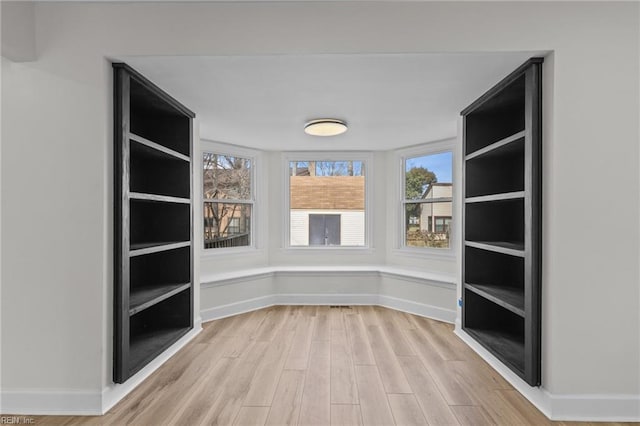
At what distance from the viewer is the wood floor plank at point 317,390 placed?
1.93 meters

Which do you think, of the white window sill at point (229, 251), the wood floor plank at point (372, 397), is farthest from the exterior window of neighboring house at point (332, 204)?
the wood floor plank at point (372, 397)

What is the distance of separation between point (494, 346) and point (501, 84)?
199 cm

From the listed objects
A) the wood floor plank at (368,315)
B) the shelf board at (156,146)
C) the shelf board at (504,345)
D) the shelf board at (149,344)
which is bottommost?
the wood floor plank at (368,315)

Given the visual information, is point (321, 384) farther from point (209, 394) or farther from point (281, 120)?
point (281, 120)

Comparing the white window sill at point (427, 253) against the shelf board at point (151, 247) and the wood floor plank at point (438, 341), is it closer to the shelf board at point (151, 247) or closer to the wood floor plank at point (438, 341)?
the wood floor plank at point (438, 341)

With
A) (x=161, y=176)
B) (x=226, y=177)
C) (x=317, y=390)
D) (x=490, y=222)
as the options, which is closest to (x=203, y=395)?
(x=317, y=390)

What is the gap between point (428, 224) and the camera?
4.44 m

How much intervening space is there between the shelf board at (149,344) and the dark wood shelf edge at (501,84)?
10.6 ft

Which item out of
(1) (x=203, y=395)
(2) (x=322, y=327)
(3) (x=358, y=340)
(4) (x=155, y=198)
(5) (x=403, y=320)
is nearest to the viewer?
(1) (x=203, y=395)

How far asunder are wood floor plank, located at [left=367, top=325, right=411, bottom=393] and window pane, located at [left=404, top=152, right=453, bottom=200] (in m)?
2.02

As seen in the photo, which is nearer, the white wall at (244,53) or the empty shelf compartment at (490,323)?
the white wall at (244,53)

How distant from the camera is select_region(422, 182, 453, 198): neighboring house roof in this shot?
168 inches

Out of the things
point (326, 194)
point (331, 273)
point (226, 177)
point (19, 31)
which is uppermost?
point (19, 31)

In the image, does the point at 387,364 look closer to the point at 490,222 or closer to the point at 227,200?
the point at 490,222
